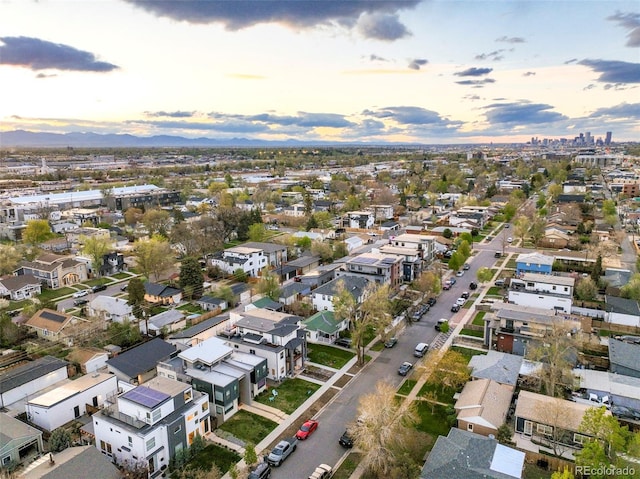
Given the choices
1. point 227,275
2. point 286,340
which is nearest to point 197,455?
point 286,340

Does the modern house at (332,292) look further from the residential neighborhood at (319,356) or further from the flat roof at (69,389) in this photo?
the flat roof at (69,389)

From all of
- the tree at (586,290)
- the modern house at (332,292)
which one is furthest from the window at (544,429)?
the tree at (586,290)

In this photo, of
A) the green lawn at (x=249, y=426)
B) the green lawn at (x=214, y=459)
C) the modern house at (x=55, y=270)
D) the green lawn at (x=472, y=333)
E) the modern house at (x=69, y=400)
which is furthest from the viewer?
the modern house at (x=55, y=270)

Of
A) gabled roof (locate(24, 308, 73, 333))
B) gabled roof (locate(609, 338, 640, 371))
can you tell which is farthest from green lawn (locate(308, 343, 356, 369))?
gabled roof (locate(24, 308, 73, 333))

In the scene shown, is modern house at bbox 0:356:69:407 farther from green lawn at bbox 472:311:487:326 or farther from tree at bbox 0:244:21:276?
green lawn at bbox 472:311:487:326

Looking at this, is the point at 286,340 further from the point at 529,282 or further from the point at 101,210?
the point at 101,210

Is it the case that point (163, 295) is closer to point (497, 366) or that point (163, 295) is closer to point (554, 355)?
point (497, 366)
